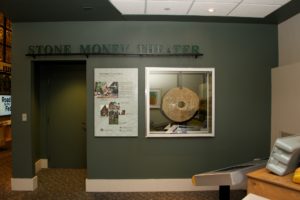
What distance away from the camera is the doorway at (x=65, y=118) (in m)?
5.25

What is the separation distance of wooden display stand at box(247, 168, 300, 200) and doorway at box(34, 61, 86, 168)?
4044 mm

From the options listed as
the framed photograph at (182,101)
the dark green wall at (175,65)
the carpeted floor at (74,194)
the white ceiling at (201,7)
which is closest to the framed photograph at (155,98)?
the framed photograph at (182,101)

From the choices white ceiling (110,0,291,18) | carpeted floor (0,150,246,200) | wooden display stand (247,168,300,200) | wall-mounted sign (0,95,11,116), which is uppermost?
white ceiling (110,0,291,18)

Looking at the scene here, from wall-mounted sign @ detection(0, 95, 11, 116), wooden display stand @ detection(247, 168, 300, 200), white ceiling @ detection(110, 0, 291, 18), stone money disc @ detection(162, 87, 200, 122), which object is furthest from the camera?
wall-mounted sign @ detection(0, 95, 11, 116)

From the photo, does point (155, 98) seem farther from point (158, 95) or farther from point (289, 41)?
point (289, 41)

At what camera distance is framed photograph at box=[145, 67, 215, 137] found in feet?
13.6

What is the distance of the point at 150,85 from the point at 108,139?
1.14 meters

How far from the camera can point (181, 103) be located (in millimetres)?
4211

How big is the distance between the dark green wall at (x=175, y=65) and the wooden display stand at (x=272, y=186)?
2.23 m

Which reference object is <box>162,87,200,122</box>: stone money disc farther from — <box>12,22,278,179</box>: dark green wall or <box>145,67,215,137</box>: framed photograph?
<box>12,22,278,179</box>: dark green wall

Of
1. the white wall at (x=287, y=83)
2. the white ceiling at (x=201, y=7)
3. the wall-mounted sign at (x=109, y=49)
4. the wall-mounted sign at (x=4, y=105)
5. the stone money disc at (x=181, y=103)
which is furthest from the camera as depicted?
the wall-mounted sign at (x=4, y=105)

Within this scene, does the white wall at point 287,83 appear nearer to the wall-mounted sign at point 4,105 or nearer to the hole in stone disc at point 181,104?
the hole in stone disc at point 181,104

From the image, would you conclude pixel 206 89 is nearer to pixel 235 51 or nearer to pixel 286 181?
pixel 235 51

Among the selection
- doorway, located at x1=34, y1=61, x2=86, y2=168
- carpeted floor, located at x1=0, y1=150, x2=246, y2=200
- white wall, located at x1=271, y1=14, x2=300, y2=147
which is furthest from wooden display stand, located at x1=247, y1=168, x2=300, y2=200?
doorway, located at x1=34, y1=61, x2=86, y2=168
